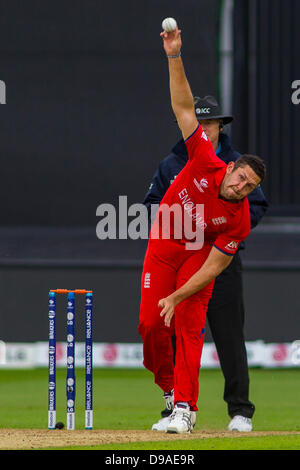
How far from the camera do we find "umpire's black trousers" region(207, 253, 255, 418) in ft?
22.7

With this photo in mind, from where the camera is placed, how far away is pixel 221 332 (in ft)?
22.8

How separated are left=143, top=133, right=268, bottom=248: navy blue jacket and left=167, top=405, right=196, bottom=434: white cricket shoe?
4.75 ft

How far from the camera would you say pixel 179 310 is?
6.37 m

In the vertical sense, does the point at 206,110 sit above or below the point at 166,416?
above

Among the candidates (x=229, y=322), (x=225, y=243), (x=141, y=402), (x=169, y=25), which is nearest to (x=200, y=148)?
(x=225, y=243)

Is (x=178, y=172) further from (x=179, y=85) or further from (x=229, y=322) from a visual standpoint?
(x=179, y=85)

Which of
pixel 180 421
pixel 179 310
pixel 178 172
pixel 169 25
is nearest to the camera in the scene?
pixel 169 25

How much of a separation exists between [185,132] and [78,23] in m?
7.29

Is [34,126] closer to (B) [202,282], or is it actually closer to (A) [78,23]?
(A) [78,23]

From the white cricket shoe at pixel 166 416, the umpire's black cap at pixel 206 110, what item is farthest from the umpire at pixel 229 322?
the white cricket shoe at pixel 166 416

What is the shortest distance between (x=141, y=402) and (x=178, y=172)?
9.25 feet

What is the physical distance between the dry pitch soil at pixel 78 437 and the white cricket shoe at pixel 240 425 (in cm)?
21

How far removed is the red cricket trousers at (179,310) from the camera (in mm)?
6300
